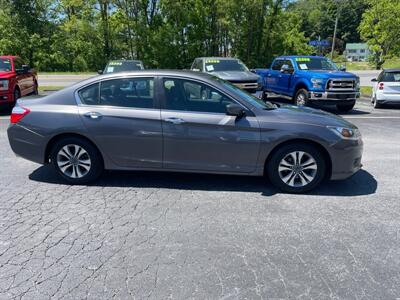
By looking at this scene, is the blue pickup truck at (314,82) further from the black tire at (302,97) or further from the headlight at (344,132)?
the headlight at (344,132)

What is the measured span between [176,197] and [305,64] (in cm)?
995

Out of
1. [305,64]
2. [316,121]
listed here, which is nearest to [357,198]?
[316,121]

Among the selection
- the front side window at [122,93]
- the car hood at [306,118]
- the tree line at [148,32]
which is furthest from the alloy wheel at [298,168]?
the tree line at [148,32]

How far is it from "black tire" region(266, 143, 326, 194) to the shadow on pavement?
0.14 meters

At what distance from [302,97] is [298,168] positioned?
815cm

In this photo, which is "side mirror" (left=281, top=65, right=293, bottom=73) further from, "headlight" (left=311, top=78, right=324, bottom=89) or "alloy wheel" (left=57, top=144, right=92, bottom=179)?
"alloy wheel" (left=57, top=144, right=92, bottom=179)

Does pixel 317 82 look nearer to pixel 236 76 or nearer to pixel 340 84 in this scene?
pixel 340 84

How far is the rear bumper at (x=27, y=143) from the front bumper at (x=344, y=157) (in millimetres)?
3895

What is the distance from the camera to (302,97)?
1238 cm

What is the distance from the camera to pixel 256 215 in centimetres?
419

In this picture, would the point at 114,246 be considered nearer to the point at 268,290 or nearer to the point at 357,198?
the point at 268,290

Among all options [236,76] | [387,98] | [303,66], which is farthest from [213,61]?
[387,98]

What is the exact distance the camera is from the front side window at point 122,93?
4.92 metres

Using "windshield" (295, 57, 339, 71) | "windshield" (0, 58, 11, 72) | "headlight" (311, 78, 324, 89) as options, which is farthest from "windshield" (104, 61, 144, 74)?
"headlight" (311, 78, 324, 89)
